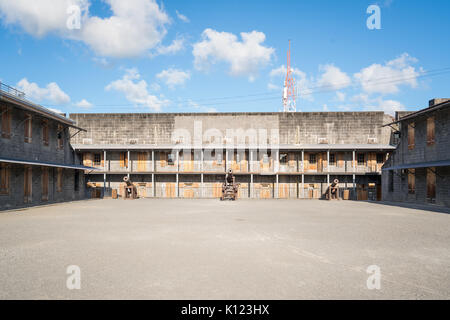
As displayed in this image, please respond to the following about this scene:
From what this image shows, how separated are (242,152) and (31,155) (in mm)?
16818

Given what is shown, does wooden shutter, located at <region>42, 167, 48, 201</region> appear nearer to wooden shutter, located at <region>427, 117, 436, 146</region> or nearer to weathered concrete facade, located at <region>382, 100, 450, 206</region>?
weathered concrete facade, located at <region>382, 100, 450, 206</region>

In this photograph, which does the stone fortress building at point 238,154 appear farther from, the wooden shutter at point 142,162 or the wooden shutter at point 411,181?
the wooden shutter at point 411,181

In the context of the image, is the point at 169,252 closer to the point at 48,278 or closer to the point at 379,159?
the point at 48,278

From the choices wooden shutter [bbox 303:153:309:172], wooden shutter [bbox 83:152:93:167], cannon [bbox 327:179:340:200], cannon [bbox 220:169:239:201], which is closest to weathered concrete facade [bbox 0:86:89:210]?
wooden shutter [bbox 83:152:93:167]

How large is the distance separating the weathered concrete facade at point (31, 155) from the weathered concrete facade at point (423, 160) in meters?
24.3

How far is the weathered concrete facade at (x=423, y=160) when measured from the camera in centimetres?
1764

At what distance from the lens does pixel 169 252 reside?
6133 millimetres

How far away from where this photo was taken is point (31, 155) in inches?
725

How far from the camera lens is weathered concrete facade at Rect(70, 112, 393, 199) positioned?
1041 inches

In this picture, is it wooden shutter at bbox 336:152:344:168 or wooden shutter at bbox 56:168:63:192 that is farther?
wooden shutter at bbox 336:152:344:168

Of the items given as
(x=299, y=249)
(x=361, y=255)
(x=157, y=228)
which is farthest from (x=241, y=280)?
(x=157, y=228)

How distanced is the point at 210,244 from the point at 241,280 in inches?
101

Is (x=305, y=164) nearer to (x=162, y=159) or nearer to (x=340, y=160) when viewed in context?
(x=340, y=160)

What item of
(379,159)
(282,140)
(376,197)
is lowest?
(376,197)
